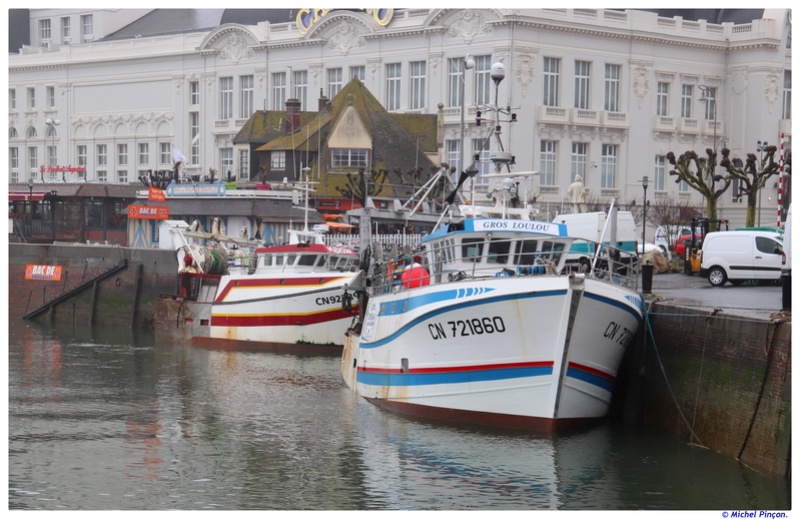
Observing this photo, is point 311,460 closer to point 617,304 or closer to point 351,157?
point 617,304

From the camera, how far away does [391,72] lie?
99.7 metres

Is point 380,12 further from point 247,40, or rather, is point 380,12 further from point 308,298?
point 308,298

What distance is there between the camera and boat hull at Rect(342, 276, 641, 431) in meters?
29.0

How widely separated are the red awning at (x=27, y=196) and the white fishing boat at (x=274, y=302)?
33858 millimetres

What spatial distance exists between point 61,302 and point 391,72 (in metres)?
42.0

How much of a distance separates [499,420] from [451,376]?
1450 millimetres

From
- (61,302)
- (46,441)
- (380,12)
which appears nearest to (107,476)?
(46,441)

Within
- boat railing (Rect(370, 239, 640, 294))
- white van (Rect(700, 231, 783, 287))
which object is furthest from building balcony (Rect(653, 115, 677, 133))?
boat railing (Rect(370, 239, 640, 294))

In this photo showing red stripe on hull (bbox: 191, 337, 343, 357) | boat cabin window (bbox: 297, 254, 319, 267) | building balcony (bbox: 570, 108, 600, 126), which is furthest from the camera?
building balcony (bbox: 570, 108, 600, 126)

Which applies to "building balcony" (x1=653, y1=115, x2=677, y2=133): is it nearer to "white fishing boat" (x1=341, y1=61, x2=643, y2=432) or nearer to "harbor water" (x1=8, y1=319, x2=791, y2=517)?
"harbor water" (x1=8, y1=319, x2=791, y2=517)

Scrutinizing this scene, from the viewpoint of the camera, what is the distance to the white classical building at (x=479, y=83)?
310ft

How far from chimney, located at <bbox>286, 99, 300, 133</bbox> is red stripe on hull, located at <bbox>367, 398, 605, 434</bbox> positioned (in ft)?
183

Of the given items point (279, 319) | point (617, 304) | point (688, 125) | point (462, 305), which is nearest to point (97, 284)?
point (279, 319)

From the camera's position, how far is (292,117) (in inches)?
3423
